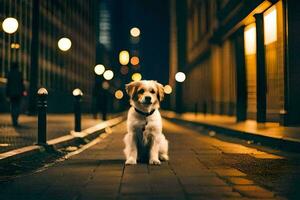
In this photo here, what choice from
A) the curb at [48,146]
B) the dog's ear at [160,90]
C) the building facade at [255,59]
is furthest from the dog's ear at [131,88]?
the building facade at [255,59]

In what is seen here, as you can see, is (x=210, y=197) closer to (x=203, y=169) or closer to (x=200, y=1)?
(x=203, y=169)

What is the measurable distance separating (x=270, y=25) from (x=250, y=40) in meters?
5.36

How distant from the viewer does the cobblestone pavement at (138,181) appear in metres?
5.62

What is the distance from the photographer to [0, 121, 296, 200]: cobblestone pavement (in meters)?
5.62

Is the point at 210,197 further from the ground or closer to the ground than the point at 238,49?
closer to the ground

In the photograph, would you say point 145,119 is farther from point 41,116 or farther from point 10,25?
point 10,25

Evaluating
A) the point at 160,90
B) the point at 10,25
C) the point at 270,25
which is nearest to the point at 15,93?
the point at 10,25

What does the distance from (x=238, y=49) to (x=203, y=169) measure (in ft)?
67.4

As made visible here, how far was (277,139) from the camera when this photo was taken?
12.5 meters

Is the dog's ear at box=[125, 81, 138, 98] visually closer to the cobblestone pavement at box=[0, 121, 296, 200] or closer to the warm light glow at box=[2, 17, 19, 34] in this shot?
the cobblestone pavement at box=[0, 121, 296, 200]

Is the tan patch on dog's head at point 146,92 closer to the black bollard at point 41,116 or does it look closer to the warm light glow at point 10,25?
the black bollard at point 41,116

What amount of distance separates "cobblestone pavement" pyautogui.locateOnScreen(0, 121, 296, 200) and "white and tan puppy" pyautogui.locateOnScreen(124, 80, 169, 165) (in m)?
0.29

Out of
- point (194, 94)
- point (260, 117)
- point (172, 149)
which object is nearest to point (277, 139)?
point (172, 149)

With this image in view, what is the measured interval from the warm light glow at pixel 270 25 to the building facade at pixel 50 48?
1024 cm
